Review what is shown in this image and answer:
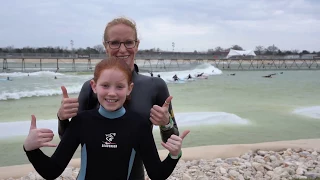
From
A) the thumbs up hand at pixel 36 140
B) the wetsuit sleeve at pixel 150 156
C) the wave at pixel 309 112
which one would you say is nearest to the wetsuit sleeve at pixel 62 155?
the thumbs up hand at pixel 36 140

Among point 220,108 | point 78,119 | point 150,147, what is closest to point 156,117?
point 150,147

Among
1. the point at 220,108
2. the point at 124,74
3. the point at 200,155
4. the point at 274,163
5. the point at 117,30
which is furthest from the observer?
the point at 220,108

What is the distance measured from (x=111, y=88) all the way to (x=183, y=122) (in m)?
8.89

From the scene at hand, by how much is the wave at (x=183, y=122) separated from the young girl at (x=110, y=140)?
25.5 ft

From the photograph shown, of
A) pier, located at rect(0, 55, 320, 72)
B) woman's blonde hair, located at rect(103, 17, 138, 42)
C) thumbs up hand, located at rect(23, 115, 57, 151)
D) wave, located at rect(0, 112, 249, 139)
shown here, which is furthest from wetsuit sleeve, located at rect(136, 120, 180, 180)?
pier, located at rect(0, 55, 320, 72)

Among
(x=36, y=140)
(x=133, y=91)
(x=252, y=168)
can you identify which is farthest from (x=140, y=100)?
(x=252, y=168)

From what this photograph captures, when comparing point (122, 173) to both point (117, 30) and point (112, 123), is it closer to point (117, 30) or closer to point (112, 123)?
point (112, 123)

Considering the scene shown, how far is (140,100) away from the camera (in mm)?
2266

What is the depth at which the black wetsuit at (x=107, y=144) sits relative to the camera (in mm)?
1992

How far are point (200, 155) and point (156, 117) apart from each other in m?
5.07

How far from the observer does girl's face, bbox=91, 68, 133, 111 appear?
6.34ft

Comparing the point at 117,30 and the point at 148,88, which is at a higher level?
the point at 117,30

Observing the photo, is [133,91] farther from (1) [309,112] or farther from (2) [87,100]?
(1) [309,112]

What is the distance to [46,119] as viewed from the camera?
11320 mm
